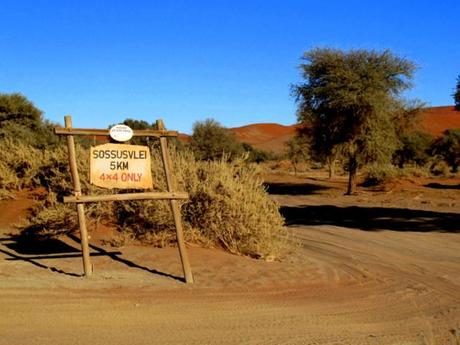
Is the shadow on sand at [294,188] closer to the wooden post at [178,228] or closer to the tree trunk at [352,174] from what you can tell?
the tree trunk at [352,174]

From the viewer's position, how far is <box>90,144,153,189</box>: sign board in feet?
27.6

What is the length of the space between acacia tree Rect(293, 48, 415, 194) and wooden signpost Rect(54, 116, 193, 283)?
2206cm

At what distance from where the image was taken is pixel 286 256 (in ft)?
35.7

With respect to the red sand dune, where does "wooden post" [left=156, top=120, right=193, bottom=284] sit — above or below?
below

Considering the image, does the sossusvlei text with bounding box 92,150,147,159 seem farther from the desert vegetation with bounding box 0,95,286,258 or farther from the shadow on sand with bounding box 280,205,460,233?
the shadow on sand with bounding box 280,205,460,233

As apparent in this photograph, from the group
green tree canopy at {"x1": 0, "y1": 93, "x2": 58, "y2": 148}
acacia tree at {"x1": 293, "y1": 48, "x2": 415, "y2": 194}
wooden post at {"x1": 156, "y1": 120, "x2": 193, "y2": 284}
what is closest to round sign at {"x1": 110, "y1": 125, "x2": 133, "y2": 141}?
wooden post at {"x1": 156, "y1": 120, "x2": 193, "y2": 284}

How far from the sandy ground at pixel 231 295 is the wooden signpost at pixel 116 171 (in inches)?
21.7

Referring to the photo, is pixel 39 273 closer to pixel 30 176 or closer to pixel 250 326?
pixel 250 326

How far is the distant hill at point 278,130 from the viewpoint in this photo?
341ft

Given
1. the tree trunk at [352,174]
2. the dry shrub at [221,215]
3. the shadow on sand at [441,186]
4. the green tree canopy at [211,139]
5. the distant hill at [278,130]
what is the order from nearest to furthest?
the dry shrub at [221,215] → the tree trunk at [352,174] → the shadow on sand at [441,186] → the green tree canopy at [211,139] → the distant hill at [278,130]

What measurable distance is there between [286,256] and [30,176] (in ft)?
23.8

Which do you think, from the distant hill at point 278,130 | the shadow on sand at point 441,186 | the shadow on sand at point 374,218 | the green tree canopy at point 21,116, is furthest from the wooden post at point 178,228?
the distant hill at point 278,130

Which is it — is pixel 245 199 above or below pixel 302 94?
below

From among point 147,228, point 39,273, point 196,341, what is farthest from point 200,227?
point 196,341
